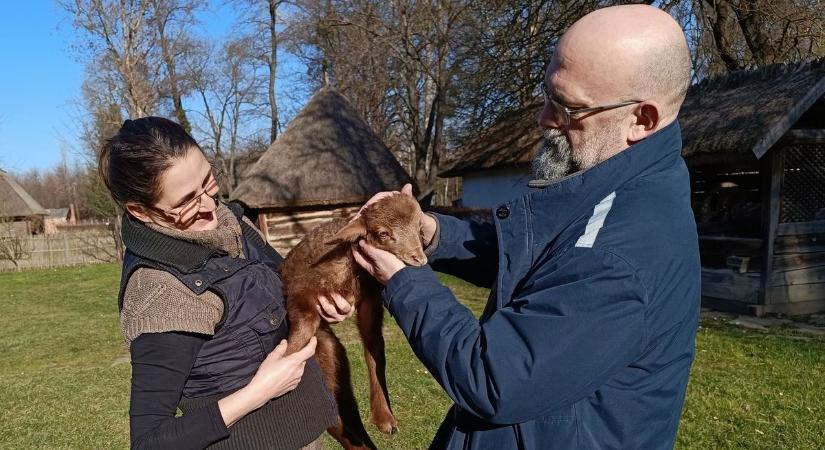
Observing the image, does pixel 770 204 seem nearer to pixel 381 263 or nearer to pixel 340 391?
pixel 340 391

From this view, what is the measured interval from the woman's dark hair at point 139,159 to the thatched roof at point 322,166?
463 inches

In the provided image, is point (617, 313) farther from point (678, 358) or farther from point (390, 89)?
point (390, 89)

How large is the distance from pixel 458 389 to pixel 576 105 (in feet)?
3.40

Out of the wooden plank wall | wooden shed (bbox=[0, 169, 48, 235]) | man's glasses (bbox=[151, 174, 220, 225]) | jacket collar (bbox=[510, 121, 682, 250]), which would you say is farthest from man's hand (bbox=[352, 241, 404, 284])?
wooden shed (bbox=[0, 169, 48, 235])

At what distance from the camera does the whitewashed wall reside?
1903 cm

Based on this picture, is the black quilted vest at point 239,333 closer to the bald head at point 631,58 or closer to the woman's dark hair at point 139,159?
the woman's dark hair at point 139,159

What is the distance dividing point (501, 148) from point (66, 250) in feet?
71.0

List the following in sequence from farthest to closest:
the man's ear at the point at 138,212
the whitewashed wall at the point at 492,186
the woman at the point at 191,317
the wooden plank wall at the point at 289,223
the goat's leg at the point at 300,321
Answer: the whitewashed wall at the point at 492,186 < the wooden plank wall at the point at 289,223 < the goat's leg at the point at 300,321 < the man's ear at the point at 138,212 < the woman at the point at 191,317

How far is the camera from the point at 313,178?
14.1m

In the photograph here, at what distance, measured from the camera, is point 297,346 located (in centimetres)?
262

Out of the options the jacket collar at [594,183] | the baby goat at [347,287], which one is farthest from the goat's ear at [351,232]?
the jacket collar at [594,183]

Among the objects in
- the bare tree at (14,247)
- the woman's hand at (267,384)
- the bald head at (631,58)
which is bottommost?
the bare tree at (14,247)

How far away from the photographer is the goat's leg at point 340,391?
3043 mm

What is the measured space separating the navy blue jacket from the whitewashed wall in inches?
632
